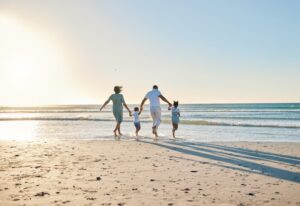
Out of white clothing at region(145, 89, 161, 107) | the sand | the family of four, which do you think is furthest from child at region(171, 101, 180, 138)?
the sand

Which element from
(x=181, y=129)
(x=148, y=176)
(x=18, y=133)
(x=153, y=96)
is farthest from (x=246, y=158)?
(x=18, y=133)

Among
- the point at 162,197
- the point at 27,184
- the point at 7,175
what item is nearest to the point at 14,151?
the point at 7,175

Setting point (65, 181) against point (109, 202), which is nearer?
point (109, 202)

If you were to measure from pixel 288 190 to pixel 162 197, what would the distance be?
1887 millimetres

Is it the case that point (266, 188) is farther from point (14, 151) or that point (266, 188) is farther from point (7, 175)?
point (14, 151)

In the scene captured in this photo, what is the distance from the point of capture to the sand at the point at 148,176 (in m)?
4.96

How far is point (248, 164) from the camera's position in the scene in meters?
7.89

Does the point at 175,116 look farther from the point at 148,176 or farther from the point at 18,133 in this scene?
the point at 148,176

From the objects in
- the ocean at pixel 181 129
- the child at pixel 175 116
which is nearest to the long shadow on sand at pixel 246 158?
the ocean at pixel 181 129

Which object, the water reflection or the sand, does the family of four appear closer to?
the water reflection

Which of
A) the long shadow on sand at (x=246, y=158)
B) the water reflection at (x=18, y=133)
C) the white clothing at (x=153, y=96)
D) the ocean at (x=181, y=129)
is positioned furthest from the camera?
the ocean at (x=181, y=129)

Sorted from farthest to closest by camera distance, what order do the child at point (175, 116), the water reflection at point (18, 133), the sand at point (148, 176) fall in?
1. the water reflection at point (18, 133)
2. the child at point (175, 116)
3. the sand at point (148, 176)

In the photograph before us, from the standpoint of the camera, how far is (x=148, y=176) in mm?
6500

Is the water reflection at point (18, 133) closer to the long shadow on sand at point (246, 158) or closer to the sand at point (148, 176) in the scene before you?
the sand at point (148, 176)
